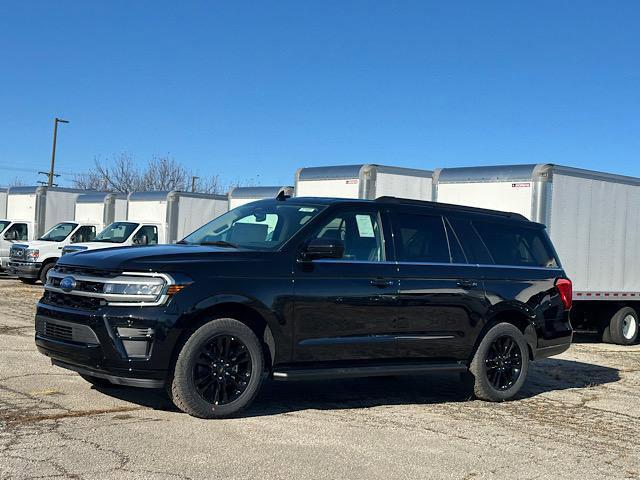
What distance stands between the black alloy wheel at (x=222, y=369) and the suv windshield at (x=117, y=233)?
15.2 metres

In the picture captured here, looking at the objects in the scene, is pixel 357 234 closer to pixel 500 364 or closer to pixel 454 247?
pixel 454 247

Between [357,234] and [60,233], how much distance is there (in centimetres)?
1705

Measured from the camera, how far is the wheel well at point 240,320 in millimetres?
6438

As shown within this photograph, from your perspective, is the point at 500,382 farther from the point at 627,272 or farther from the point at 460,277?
the point at 627,272

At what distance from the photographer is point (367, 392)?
851 centimetres

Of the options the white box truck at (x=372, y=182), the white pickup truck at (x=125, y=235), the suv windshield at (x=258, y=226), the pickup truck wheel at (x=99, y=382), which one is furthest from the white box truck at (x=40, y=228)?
the suv windshield at (x=258, y=226)

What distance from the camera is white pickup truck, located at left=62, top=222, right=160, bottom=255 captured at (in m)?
21.0

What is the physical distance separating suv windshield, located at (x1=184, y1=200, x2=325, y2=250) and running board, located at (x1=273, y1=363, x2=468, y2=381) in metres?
1.06

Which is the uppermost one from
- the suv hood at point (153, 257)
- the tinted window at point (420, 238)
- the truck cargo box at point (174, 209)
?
the truck cargo box at point (174, 209)

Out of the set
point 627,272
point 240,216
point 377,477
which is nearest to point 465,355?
point 240,216

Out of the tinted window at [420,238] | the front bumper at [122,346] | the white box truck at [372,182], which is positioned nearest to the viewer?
the front bumper at [122,346]

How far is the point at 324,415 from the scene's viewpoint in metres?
7.10

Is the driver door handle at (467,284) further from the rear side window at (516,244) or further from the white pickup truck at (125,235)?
the white pickup truck at (125,235)

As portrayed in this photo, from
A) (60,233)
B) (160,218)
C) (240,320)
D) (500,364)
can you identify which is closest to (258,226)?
(240,320)
